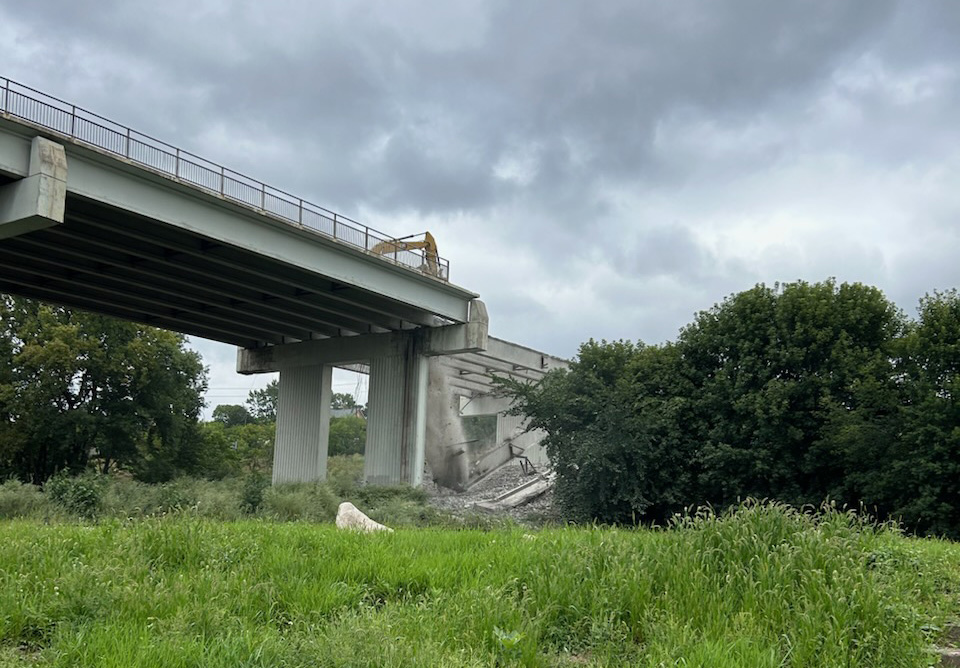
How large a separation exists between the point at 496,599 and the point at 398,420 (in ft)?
104

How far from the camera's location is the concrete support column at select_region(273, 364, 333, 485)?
136 feet

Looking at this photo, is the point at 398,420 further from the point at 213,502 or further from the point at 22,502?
the point at 22,502

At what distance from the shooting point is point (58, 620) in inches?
232

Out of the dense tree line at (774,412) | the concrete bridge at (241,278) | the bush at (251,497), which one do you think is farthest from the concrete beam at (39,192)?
the dense tree line at (774,412)

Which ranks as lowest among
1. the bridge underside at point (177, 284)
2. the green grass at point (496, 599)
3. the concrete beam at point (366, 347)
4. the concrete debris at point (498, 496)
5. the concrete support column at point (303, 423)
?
the concrete debris at point (498, 496)

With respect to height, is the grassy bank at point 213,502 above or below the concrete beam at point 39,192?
below

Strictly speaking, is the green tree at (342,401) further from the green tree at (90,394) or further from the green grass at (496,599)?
the green grass at (496,599)

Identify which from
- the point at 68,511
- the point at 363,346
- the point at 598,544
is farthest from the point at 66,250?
the point at 598,544

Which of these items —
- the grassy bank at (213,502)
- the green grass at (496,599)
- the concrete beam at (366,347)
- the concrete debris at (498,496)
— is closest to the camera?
the green grass at (496,599)

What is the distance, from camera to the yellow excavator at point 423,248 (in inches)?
1302

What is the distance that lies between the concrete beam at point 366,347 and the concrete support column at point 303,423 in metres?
0.83

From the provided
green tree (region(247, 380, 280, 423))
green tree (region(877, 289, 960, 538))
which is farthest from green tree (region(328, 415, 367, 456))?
green tree (region(877, 289, 960, 538))

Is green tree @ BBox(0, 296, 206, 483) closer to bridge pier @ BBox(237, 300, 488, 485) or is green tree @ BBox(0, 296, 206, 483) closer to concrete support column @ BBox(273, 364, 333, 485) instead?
bridge pier @ BBox(237, 300, 488, 485)

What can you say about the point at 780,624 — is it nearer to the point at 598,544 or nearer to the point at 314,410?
the point at 598,544
